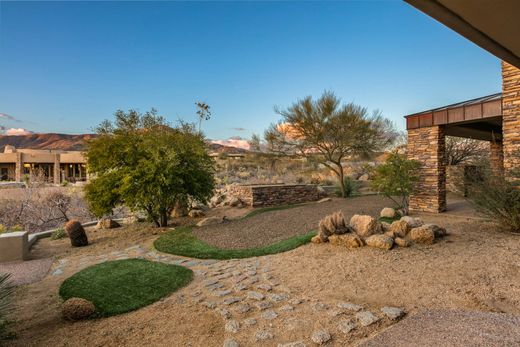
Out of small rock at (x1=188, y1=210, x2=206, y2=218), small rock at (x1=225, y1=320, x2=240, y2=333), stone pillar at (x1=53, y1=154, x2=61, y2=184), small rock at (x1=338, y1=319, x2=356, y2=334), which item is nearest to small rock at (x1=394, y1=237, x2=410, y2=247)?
small rock at (x1=338, y1=319, x2=356, y2=334)

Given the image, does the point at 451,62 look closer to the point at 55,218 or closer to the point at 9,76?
the point at 9,76

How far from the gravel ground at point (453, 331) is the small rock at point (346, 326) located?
0.92 feet

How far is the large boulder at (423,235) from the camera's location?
5422 millimetres

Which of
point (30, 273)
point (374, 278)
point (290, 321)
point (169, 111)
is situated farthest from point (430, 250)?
point (169, 111)

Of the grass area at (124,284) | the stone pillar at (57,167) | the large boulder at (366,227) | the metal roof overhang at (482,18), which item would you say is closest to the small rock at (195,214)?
the grass area at (124,284)

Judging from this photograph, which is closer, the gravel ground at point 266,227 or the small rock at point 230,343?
the small rock at point 230,343

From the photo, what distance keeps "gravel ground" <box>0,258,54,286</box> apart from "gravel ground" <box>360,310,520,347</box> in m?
5.74

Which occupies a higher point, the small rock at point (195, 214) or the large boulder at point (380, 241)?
the large boulder at point (380, 241)

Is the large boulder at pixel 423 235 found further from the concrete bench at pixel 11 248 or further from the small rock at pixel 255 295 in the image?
the concrete bench at pixel 11 248

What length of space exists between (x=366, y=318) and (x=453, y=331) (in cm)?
78

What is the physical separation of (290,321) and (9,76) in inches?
457

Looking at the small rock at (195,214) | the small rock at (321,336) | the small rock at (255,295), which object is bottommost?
the small rock at (255,295)

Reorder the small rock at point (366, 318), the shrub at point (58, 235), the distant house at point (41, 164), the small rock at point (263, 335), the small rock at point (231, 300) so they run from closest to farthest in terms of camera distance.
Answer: the small rock at point (263, 335), the small rock at point (366, 318), the small rock at point (231, 300), the shrub at point (58, 235), the distant house at point (41, 164)

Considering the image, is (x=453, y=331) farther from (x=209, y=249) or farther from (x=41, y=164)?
(x=41, y=164)
